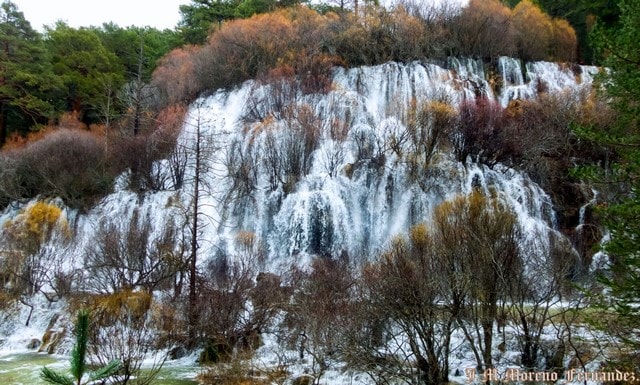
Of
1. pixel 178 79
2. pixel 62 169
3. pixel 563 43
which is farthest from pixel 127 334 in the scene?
pixel 563 43

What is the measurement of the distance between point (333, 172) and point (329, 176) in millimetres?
537

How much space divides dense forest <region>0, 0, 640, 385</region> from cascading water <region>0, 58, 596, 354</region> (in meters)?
0.25

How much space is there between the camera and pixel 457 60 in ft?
122

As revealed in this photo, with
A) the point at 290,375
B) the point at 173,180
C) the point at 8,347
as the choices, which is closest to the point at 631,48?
the point at 290,375

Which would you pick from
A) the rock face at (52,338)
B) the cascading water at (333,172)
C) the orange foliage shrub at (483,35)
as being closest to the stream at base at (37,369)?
the rock face at (52,338)

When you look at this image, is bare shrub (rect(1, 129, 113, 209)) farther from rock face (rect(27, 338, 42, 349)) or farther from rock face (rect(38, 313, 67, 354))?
rock face (rect(27, 338, 42, 349))

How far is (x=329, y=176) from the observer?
27266mm

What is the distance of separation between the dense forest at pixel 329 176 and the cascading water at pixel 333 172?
253 mm

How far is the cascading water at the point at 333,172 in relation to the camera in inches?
968

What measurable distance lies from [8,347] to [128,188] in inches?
540

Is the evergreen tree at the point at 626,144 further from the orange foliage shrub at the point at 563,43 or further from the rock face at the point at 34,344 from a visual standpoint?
the orange foliage shrub at the point at 563,43

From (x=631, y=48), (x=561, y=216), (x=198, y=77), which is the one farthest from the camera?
(x=198, y=77)

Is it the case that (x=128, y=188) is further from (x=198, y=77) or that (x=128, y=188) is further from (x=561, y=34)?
(x=561, y=34)

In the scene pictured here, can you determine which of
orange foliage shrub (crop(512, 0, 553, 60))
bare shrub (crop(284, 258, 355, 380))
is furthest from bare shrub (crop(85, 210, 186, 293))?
orange foliage shrub (crop(512, 0, 553, 60))
